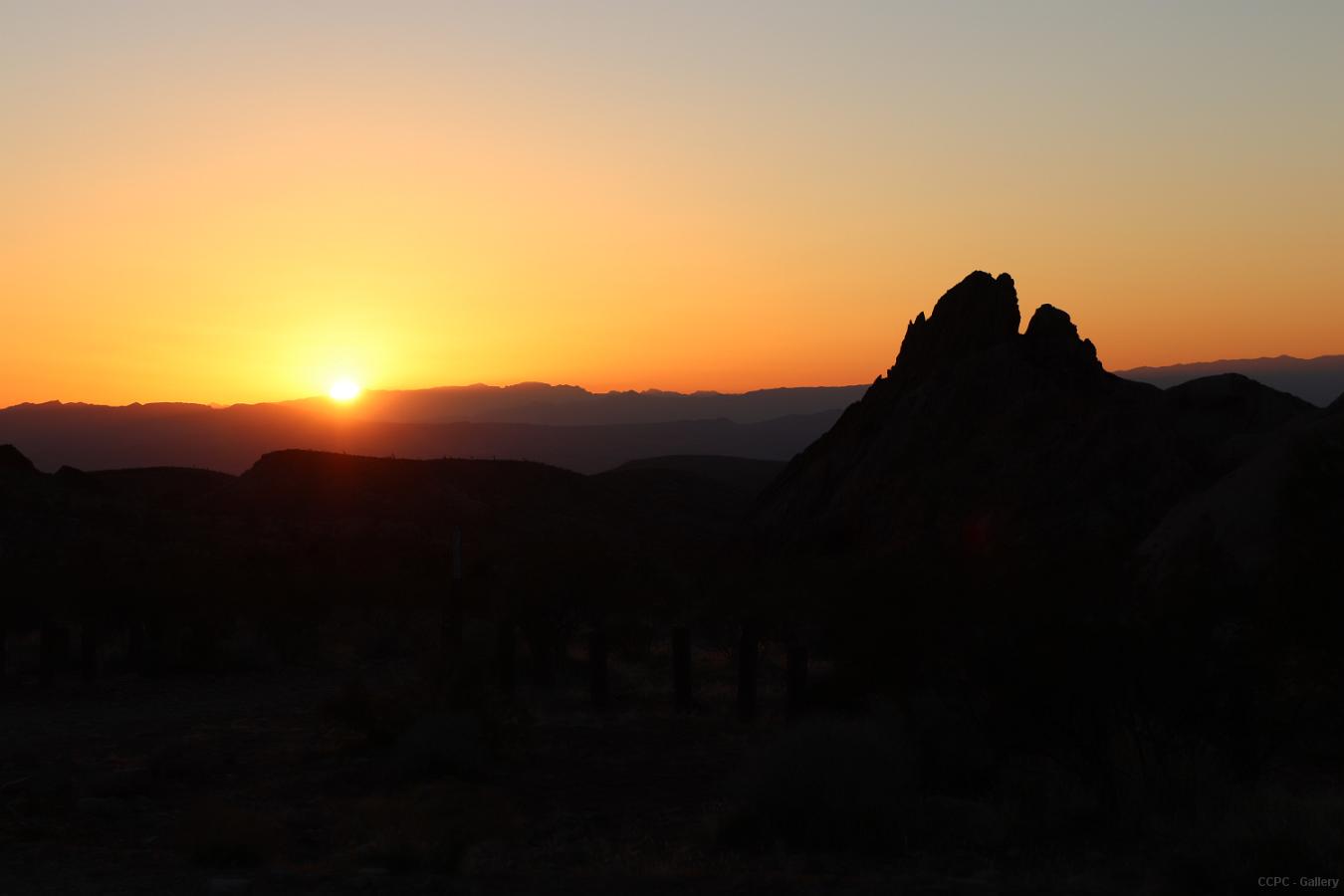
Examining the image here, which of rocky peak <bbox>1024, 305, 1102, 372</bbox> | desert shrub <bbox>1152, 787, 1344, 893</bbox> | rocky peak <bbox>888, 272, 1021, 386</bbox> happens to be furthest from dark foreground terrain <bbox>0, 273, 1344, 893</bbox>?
rocky peak <bbox>888, 272, 1021, 386</bbox>

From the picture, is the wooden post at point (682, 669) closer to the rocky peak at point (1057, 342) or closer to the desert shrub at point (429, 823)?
the desert shrub at point (429, 823)

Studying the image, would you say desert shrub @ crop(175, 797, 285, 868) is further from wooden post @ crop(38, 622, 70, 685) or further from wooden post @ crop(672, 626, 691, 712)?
wooden post @ crop(38, 622, 70, 685)

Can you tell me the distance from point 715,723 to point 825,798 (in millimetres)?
8265

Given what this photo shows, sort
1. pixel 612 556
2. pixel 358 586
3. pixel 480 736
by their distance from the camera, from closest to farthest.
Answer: pixel 480 736
pixel 612 556
pixel 358 586

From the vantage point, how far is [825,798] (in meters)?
11.7

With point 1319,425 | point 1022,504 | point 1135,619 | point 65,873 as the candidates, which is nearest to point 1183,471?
point 1022,504

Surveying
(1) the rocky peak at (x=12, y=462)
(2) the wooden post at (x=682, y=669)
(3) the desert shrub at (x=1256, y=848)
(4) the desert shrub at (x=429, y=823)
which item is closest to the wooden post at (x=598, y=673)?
(2) the wooden post at (x=682, y=669)

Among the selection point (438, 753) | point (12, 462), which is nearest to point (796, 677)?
point (438, 753)

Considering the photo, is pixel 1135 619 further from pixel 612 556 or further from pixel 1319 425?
pixel 1319 425

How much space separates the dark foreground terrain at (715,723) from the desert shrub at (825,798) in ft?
0.10

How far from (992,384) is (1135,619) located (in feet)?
119

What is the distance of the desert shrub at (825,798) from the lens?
38.1 feet

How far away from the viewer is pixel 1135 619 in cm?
1307

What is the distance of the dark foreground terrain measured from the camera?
36.2ft
